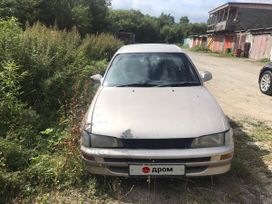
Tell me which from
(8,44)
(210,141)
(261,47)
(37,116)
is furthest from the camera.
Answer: (261,47)

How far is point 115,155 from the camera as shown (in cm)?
335

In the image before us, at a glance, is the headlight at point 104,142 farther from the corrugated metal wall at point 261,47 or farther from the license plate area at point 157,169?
the corrugated metal wall at point 261,47

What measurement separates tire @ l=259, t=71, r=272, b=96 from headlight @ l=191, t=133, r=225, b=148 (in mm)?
6958

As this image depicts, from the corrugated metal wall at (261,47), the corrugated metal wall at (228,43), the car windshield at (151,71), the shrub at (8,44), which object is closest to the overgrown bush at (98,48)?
the shrub at (8,44)

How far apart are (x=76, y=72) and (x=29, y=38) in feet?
4.00

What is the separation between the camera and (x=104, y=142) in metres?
3.44

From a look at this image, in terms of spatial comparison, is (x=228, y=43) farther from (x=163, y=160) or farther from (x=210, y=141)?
(x=163, y=160)

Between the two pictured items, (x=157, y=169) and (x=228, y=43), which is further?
(x=228, y=43)

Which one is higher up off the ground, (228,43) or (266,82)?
(266,82)

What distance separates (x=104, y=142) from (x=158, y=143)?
576 millimetres

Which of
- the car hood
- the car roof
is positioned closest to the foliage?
the car roof

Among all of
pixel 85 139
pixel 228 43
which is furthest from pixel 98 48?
pixel 228 43

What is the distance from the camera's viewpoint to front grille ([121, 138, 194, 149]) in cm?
336

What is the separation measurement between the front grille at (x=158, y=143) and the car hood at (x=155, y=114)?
0.04 meters
